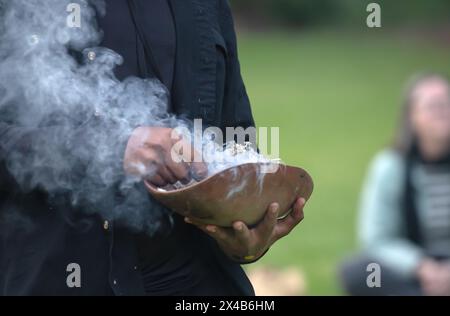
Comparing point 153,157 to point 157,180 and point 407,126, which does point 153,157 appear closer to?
point 157,180

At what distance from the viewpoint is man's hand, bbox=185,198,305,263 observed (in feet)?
7.95

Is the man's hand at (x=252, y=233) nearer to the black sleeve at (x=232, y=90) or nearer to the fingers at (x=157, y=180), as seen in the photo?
the fingers at (x=157, y=180)

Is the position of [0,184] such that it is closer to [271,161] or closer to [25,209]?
[25,209]

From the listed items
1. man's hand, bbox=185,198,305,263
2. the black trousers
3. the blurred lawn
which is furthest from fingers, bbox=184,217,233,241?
the blurred lawn

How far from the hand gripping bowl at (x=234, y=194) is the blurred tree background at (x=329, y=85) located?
3782mm

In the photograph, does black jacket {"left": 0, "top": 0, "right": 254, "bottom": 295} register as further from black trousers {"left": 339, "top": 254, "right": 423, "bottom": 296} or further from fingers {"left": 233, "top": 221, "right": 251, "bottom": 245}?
black trousers {"left": 339, "top": 254, "right": 423, "bottom": 296}

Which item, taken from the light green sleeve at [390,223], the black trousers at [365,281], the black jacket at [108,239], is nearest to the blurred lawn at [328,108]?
the black trousers at [365,281]

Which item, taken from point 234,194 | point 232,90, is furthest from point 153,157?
point 232,90

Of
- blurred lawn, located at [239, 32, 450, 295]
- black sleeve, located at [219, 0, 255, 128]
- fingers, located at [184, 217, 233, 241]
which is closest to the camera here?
fingers, located at [184, 217, 233, 241]

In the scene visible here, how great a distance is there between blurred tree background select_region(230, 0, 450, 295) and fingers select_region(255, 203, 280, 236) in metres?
3.74

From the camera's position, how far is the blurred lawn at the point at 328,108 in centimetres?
741

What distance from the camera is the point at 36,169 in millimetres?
2402

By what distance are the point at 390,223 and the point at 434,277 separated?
352 mm

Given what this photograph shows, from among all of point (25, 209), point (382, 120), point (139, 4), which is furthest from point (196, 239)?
point (382, 120)
